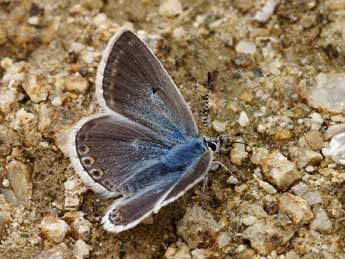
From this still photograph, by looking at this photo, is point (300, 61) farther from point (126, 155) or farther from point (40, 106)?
point (40, 106)

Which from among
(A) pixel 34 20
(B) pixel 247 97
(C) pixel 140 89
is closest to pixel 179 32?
(B) pixel 247 97


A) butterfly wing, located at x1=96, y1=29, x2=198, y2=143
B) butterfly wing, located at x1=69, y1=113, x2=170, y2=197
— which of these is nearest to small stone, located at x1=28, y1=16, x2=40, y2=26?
butterfly wing, located at x1=96, y1=29, x2=198, y2=143

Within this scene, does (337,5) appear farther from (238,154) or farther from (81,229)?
(81,229)

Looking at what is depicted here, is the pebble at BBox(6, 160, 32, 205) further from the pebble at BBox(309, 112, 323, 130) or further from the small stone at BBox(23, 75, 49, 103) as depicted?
the pebble at BBox(309, 112, 323, 130)

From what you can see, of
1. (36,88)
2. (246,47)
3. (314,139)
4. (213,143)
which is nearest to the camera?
(213,143)

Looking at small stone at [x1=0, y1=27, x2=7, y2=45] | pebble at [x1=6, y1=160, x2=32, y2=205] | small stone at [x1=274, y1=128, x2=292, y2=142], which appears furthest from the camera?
small stone at [x1=0, y1=27, x2=7, y2=45]
